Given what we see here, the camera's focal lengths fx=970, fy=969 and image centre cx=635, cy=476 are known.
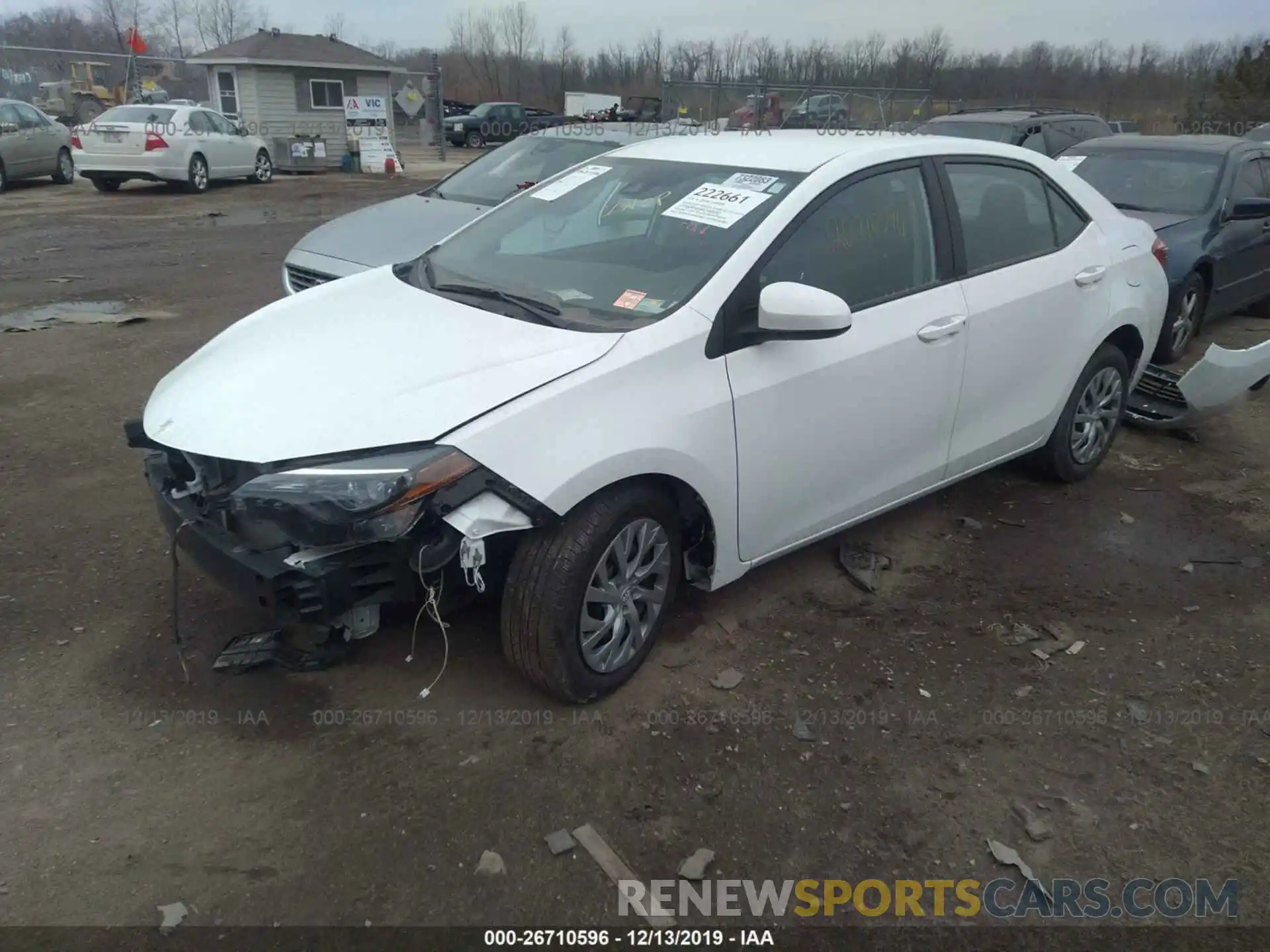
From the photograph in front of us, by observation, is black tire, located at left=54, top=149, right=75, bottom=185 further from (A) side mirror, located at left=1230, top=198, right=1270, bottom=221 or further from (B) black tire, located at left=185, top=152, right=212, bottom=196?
(A) side mirror, located at left=1230, top=198, right=1270, bottom=221

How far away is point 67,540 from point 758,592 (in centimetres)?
303

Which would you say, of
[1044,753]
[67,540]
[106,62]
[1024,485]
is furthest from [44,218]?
[106,62]

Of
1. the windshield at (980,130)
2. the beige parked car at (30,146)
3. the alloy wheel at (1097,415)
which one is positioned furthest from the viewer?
the beige parked car at (30,146)

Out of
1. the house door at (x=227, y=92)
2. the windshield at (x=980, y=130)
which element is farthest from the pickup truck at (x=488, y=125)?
the windshield at (x=980, y=130)

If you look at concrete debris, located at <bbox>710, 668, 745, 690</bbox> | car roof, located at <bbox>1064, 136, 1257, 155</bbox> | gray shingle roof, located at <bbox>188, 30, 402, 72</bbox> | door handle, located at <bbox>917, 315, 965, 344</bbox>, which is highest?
gray shingle roof, located at <bbox>188, 30, 402, 72</bbox>

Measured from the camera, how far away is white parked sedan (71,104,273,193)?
17.3 m

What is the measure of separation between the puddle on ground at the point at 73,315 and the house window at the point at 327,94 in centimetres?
1978

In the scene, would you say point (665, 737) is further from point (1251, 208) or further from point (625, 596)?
point (1251, 208)

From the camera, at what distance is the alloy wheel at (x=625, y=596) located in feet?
10.3

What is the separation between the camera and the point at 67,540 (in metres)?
4.27

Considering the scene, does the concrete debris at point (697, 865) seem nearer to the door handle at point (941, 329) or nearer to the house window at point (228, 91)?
the door handle at point (941, 329)

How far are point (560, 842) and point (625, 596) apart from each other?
83cm

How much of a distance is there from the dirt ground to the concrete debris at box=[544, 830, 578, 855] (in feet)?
0.13

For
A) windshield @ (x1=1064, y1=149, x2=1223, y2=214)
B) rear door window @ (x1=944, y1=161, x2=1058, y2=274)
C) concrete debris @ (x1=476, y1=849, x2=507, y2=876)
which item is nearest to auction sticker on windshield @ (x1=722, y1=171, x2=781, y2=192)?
rear door window @ (x1=944, y1=161, x2=1058, y2=274)
